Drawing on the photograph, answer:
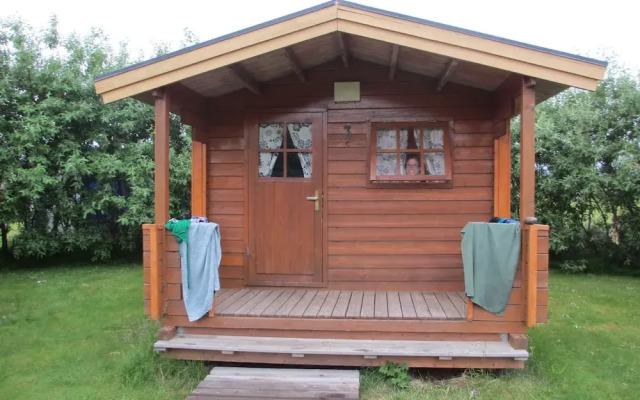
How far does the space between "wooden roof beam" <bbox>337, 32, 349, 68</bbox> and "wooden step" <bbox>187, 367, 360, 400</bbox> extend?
8.80 ft

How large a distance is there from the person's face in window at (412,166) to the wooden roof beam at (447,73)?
0.74 m

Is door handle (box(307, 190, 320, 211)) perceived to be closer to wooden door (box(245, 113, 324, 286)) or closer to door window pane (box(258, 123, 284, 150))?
wooden door (box(245, 113, 324, 286))

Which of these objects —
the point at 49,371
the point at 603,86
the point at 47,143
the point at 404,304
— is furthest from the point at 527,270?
the point at 47,143

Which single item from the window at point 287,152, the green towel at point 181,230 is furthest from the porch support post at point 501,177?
the green towel at point 181,230

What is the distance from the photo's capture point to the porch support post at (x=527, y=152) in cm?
351

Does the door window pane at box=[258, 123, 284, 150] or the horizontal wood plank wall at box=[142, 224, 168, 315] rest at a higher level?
the door window pane at box=[258, 123, 284, 150]

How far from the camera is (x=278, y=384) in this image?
133 inches

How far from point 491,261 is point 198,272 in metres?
2.24

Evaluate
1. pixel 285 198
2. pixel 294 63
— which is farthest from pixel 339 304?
pixel 294 63

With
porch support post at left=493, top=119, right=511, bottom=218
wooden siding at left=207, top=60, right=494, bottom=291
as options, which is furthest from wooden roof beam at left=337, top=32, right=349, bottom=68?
porch support post at left=493, top=119, right=511, bottom=218

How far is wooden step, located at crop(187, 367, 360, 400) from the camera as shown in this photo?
321cm

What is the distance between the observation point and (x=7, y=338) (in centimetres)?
480

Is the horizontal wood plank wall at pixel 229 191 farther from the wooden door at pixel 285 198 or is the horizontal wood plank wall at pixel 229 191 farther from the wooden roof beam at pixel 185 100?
the wooden roof beam at pixel 185 100

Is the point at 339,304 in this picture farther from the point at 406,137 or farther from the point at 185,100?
the point at 185,100
